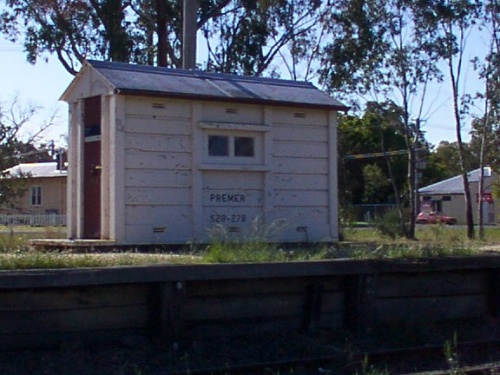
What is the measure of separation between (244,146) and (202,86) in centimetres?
130

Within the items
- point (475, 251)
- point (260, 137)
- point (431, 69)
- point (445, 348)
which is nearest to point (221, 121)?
point (260, 137)

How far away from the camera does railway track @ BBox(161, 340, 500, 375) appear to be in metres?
9.83

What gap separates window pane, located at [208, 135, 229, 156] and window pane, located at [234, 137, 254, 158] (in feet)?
0.58

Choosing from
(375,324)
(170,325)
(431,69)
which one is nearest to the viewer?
(170,325)

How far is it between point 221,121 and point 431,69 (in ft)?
54.6

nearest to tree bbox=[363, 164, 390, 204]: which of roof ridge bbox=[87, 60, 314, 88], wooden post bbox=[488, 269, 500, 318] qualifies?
roof ridge bbox=[87, 60, 314, 88]

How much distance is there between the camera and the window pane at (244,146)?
16016mm

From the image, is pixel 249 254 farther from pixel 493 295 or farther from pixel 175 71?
pixel 175 71

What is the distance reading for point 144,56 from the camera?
32875 millimetres

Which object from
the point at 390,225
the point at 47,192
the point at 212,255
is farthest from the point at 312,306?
the point at 47,192

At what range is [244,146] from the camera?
16094 millimetres

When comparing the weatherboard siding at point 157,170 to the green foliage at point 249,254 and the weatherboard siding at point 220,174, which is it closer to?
the weatherboard siding at point 220,174

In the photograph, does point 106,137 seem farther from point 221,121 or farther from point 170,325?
point 170,325

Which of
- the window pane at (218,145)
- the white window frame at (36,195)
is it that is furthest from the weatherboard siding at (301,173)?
the white window frame at (36,195)
